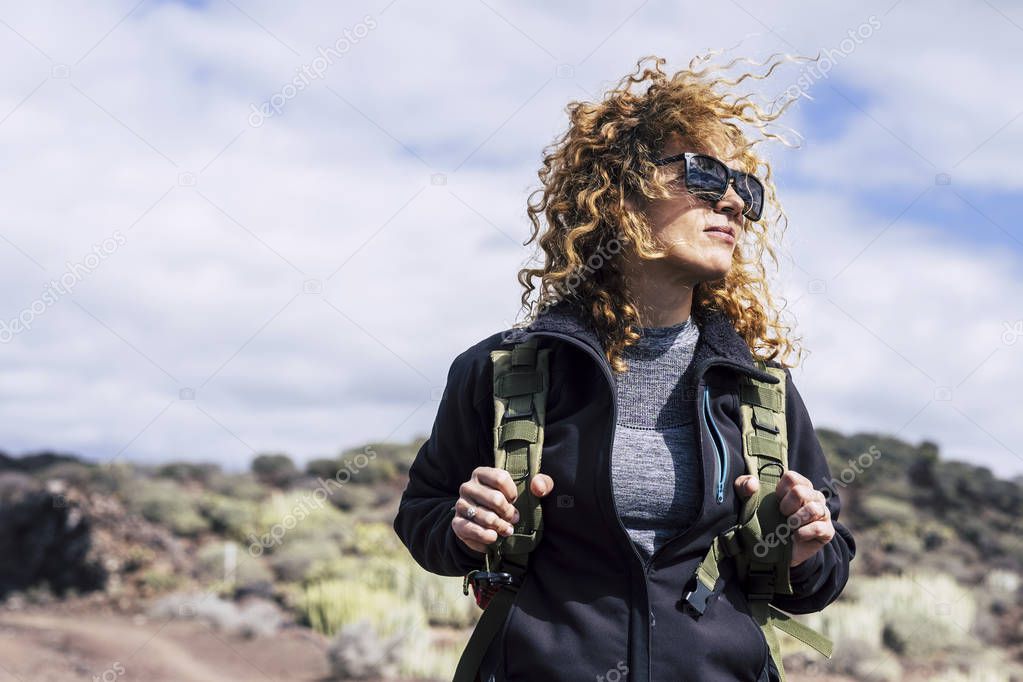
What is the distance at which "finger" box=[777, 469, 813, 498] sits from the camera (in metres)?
2.14

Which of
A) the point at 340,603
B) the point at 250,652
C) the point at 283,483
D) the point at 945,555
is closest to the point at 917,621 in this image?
the point at 945,555

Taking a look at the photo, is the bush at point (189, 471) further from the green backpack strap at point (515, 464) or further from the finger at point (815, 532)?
the finger at point (815, 532)

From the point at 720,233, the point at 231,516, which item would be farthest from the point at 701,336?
the point at 231,516

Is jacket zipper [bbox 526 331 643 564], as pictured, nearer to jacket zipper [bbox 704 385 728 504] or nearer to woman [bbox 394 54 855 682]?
woman [bbox 394 54 855 682]

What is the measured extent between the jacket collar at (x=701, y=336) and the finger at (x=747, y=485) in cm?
23

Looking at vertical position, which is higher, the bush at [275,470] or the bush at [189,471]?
the bush at [275,470]

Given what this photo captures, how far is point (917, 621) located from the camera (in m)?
12.8

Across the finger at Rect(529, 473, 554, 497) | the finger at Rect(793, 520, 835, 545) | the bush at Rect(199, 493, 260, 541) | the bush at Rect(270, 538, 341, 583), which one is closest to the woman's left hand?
the finger at Rect(793, 520, 835, 545)

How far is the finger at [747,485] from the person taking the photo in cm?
222

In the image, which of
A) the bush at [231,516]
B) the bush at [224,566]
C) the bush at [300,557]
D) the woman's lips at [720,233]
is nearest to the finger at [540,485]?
the woman's lips at [720,233]

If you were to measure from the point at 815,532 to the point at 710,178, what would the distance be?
79cm

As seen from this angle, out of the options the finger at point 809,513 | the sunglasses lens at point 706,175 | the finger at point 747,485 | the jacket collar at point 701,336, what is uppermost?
the sunglasses lens at point 706,175

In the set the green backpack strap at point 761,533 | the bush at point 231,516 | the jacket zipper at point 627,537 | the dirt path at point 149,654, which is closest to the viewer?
the jacket zipper at point 627,537

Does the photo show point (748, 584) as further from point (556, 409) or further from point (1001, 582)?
point (1001, 582)
